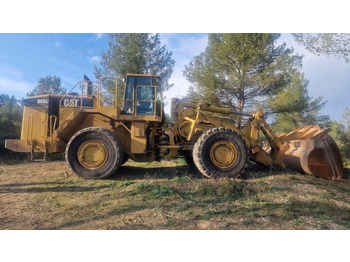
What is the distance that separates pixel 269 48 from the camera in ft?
47.0

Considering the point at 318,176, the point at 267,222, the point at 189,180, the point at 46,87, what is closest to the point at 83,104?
the point at 189,180

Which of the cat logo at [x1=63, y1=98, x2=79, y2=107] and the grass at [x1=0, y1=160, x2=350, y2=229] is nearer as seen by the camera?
the grass at [x1=0, y1=160, x2=350, y2=229]

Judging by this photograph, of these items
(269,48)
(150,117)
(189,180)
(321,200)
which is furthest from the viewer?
(269,48)

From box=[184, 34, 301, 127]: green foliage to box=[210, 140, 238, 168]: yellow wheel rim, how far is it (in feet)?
22.5

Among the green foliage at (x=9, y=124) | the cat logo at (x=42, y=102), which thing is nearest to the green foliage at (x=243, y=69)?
the cat logo at (x=42, y=102)

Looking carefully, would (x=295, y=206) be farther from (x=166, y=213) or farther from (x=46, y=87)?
(x=46, y=87)

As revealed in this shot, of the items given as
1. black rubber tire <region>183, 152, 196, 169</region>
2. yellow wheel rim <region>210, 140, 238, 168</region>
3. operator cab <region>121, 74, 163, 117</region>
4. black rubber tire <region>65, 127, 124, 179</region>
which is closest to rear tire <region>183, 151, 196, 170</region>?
black rubber tire <region>183, 152, 196, 169</region>

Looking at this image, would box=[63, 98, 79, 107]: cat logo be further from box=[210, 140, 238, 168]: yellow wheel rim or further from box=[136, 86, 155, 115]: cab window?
box=[210, 140, 238, 168]: yellow wheel rim

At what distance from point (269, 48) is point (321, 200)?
1166 cm

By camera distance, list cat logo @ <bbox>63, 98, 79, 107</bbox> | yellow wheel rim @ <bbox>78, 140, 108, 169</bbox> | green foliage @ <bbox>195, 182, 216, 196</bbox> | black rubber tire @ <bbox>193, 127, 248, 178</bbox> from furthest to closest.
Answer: cat logo @ <bbox>63, 98, 79, 107</bbox> → yellow wheel rim @ <bbox>78, 140, 108, 169</bbox> → black rubber tire @ <bbox>193, 127, 248, 178</bbox> → green foliage @ <bbox>195, 182, 216, 196</bbox>

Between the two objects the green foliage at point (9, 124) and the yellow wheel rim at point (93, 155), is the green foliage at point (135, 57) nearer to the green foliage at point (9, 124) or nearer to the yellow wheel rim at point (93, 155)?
the green foliage at point (9, 124)

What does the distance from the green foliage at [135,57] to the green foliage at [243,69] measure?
389cm

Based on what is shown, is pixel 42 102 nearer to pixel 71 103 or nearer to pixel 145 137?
pixel 71 103

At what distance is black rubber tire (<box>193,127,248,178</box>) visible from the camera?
6.61 meters
